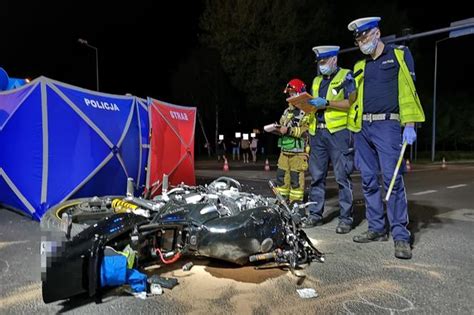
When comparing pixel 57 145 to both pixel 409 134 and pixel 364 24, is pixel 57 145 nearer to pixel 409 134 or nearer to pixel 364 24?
pixel 364 24

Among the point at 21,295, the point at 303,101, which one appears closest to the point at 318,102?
the point at 303,101

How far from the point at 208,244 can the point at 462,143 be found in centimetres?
4283

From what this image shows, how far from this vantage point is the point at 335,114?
5.08 m

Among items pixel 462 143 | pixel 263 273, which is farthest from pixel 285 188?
pixel 462 143

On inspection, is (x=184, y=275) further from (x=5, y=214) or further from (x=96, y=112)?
(x=5, y=214)

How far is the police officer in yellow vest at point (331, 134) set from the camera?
16.4ft

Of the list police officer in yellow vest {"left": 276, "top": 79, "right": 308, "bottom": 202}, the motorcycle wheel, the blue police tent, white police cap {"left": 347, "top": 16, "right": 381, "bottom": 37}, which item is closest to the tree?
police officer in yellow vest {"left": 276, "top": 79, "right": 308, "bottom": 202}

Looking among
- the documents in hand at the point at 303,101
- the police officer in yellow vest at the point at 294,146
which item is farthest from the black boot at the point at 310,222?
the documents in hand at the point at 303,101

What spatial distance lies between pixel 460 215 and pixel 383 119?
2917mm

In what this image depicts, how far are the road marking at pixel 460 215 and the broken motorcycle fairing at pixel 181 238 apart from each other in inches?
121

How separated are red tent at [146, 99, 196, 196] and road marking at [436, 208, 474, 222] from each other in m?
4.28

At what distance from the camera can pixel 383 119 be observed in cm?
430

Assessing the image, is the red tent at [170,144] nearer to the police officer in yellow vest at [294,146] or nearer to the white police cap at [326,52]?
the police officer in yellow vest at [294,146]

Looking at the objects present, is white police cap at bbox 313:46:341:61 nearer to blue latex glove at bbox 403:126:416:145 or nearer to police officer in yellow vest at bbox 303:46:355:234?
police officer in yellow vest at bbox 303:46:355:234
